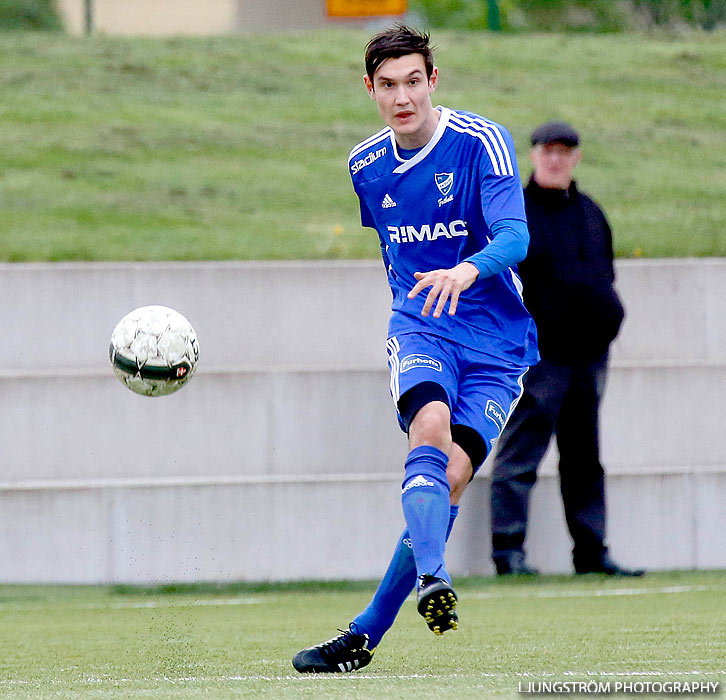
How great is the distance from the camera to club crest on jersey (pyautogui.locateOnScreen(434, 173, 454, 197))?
4996mm

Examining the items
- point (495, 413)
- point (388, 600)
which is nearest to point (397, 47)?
point (495, 413)

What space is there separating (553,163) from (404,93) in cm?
322

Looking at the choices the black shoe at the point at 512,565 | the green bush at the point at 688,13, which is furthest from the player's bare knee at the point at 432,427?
the green bush at the point at 688,13

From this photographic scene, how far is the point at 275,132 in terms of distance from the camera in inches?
586

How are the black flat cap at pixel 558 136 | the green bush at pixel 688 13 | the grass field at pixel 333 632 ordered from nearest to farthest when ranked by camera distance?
the grass field at pixel 333 632 → the black flat cap at pixel 558 136 → the green bush at pixel 688 13

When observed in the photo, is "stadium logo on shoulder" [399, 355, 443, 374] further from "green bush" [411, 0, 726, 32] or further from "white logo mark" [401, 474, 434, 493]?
"green bush" [411, 0, 726, 32]

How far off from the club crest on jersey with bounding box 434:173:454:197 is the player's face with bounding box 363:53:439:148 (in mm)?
171

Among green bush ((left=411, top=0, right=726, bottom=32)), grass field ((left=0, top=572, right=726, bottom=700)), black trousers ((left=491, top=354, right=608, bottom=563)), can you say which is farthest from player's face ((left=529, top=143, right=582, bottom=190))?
green bush ((left=411, top=0, right=726, bottom=32))

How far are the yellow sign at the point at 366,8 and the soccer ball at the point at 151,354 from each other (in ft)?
44.5

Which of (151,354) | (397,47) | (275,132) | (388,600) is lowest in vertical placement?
(388,600)

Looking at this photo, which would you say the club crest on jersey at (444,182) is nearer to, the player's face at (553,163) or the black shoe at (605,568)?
the player's face at (553,163)

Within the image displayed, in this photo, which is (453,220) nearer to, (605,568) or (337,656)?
(337,656)

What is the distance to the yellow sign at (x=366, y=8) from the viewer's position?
18672mm

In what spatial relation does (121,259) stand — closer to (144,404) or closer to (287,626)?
(144,404)
